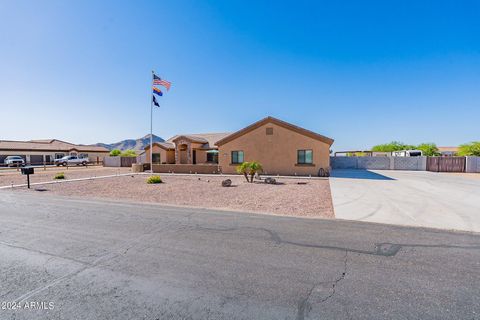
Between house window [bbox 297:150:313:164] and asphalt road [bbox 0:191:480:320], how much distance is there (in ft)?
50.5

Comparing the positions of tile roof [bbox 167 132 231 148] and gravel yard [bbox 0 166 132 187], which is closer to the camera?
gravel yard [bbox 0 166 132 187]

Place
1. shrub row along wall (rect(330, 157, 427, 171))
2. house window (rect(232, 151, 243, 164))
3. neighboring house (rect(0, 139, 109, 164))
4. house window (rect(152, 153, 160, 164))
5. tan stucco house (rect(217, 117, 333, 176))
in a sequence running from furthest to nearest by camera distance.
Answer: neighboring house (rect(0, 139, 109, 164)) → house window (rect(152, 153, 160, 164)) → shrub row along wall (rect(330, 157, 427, 171)) → house window (rect(232, 151, 243, 164)) → tan stucco house (rect(217, 117, 333, 176))

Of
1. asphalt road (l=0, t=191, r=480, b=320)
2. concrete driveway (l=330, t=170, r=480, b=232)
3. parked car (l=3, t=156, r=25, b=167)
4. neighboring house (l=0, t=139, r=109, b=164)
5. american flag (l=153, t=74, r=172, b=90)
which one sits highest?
american flag (l=153, t=74, r=172, b=90)

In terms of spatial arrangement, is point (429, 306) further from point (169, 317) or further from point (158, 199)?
point (158, 199)

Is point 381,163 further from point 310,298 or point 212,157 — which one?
point 310,298

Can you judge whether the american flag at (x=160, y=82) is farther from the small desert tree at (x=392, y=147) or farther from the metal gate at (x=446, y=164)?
the small desert tree at (x=392, y=147)

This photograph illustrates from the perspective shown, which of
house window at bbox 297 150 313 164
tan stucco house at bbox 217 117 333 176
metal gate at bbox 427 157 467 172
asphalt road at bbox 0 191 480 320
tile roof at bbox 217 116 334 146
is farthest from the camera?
metal gate at bbox 427 157 467 172

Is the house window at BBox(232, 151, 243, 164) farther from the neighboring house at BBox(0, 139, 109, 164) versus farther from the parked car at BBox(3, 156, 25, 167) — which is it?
the neighboring house at BBox(0, 139, 109, 164)

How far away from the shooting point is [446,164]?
2566cm

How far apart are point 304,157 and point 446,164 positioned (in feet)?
61.5

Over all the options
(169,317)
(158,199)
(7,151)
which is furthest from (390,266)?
(7,151)

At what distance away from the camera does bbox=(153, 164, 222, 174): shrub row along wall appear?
2544cm

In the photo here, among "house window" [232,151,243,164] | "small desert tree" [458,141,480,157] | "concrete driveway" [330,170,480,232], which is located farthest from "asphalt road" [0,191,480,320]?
"small desert tree" [458,141,480,157]

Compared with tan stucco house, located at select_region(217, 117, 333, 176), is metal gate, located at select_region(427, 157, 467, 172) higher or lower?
lower
